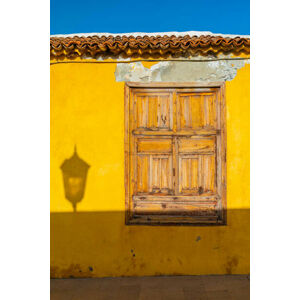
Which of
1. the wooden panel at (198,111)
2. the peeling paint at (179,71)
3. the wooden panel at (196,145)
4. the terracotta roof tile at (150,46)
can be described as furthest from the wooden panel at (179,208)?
the terracotta roof tile at (150,46)

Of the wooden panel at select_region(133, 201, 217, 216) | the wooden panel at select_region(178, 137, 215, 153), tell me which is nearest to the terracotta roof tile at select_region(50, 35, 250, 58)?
the wooden panel at select_region(178, 137, 215, 153)

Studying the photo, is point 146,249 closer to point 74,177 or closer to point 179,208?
point 179,208

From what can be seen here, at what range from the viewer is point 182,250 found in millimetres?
3967

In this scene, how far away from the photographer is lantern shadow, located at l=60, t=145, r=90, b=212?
4.04 metres

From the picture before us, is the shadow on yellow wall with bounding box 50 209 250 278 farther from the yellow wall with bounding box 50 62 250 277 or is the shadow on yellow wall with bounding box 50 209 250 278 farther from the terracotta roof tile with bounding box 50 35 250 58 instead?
the terracotta roof tile with bounding box 50 35 250 58

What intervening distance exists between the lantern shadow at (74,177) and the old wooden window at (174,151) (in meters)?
0.70

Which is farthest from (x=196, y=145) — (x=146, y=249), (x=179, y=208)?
(x=146, y=249)

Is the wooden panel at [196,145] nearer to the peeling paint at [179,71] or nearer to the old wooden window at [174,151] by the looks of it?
the old wooden window at [174,151]

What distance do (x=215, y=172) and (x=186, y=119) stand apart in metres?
0.96

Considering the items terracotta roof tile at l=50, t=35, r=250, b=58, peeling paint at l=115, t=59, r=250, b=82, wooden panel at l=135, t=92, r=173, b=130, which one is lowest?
wooden panel at l=135, t=92, r=173, b=130

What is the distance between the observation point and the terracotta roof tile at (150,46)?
393 centimetres

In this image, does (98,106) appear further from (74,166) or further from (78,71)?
(74,166)

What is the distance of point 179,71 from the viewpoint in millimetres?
4090

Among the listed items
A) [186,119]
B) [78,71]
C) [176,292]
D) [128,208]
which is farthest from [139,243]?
[78,71]
